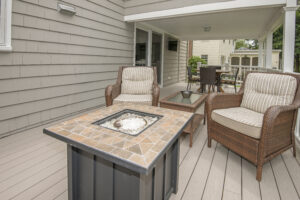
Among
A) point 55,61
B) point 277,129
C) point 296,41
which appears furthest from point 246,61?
point 55,61

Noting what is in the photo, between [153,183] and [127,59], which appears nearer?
[153,183]

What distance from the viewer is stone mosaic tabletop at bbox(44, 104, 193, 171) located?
93 cm

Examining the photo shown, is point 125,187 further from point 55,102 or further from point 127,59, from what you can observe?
point 127,59

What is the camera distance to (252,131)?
1.67 metres

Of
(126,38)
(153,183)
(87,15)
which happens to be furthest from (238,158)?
(126,38)

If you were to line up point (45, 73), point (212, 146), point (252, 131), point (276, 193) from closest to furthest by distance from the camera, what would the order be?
1. point (276, 193)
2. point (252, 131)
3. point (212, 146)
4. point (45, 73)

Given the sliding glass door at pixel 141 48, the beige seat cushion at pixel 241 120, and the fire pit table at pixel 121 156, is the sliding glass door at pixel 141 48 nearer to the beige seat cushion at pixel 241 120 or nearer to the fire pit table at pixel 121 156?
the beige seat cushion at pixel 241 120

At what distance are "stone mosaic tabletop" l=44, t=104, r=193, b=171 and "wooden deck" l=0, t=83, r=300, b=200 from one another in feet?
1.86

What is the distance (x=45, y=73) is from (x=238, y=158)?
9.56 ft

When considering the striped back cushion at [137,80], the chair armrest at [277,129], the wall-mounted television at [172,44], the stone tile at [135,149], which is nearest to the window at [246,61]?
the wall-mounted television at [172,44]

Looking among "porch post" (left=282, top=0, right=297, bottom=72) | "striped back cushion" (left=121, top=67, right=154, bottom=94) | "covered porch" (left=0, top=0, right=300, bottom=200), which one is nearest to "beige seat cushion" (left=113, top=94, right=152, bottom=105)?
"striped back cushion" (left=121, top=67, right=154, bottom=94)

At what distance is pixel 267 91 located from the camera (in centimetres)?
210

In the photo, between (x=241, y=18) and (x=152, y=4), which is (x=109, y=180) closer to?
(x=152, y=4)

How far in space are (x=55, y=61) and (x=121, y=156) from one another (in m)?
2.67
